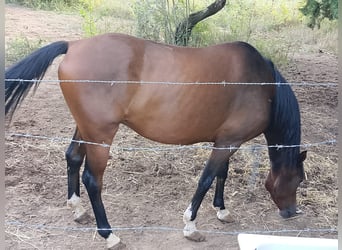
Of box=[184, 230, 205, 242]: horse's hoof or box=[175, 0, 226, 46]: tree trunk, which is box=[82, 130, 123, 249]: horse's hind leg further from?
box=[175, 0, 226, 46]: tree trunk

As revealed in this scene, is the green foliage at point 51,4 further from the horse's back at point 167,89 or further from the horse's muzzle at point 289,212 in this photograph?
the horse's muzzle at point 289,212

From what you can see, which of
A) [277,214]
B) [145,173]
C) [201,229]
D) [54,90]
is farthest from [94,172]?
[54,90]

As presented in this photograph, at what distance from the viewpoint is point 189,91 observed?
3383 millimetres

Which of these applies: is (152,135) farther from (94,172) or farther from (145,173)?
(145,173)

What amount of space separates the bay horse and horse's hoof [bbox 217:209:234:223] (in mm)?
358

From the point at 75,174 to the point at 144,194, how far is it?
741 mm

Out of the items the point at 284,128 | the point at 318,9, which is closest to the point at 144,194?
the point at 284,128

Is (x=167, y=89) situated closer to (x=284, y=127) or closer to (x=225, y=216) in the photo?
(x=284, y=127)

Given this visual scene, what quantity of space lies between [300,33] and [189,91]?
7312 mm

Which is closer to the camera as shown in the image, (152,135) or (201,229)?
(152,135)

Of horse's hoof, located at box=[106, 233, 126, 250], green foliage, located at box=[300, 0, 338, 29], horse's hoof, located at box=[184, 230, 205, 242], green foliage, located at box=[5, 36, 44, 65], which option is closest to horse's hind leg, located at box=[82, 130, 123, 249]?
horse's hoof, located at box=[106, 233, 126, 250]

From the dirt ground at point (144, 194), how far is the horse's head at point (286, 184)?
21 centimetres

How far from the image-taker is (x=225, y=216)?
388 centimetres

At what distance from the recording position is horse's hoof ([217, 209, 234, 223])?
3.88 metres
